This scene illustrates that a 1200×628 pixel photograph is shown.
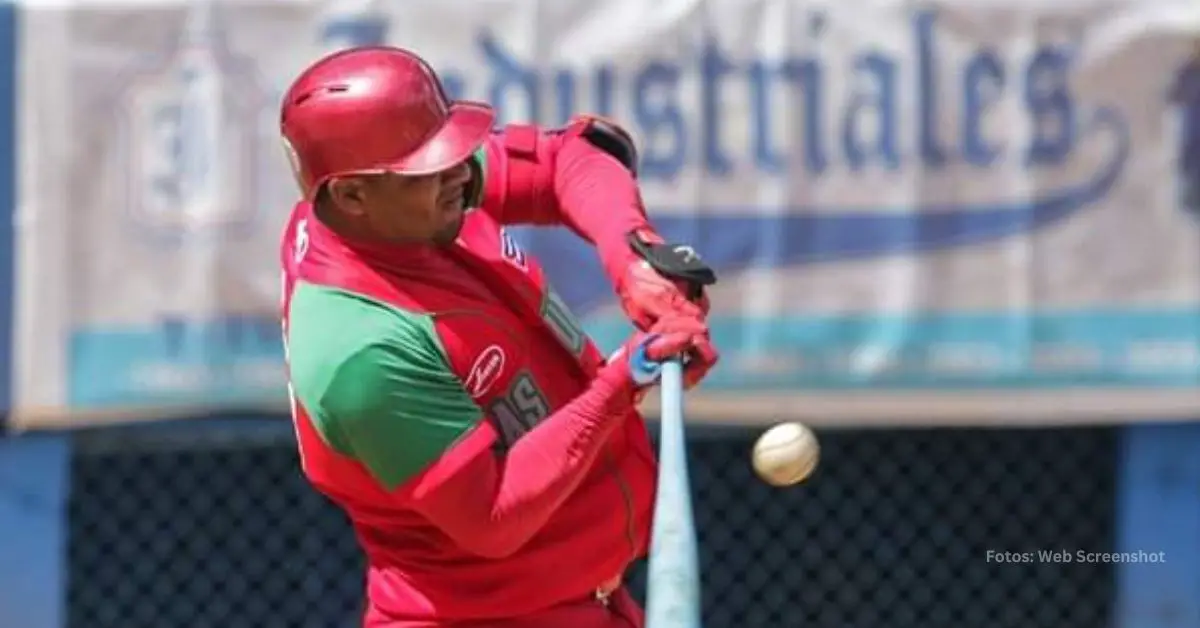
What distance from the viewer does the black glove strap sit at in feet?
9.24

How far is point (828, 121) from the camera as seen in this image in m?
4.76

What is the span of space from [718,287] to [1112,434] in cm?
101

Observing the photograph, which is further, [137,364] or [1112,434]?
[1112,434]

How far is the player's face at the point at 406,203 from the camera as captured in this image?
2.71 m

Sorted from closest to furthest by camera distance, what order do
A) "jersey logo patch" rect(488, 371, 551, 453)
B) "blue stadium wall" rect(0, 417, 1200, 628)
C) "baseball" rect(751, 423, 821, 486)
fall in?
"jersey logo patch" rect(488, 371, 551, 453) → "baseball" rect(751, 423, 821, 486) → "blue stadium wall" rect(0, 417, 1200, 628)

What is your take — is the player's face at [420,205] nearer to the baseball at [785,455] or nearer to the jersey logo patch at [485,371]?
the jersey logo patch at [485,371]

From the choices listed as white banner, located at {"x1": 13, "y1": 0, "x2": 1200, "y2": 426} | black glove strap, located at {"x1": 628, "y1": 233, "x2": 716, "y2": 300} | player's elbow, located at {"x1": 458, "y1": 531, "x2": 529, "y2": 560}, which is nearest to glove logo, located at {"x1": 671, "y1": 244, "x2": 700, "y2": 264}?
black glove strap, located at {"x1": 628, "y1": 233, "x2": 716, "y2": 300}

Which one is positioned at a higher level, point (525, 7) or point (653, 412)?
point (525, 7)

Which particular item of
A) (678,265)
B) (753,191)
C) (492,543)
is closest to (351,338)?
(492,543)

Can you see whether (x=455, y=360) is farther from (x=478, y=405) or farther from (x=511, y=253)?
(x=511, y=253)

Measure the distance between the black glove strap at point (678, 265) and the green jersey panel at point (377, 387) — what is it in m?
0.29

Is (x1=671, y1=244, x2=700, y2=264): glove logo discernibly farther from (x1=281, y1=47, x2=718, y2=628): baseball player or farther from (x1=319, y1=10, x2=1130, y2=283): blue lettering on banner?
(x1=319, y1=10, x2=1130, y2=283): blue lettering on banner

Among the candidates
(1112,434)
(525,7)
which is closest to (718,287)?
(525,7)

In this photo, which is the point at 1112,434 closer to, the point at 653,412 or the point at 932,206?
the point at 932,206
